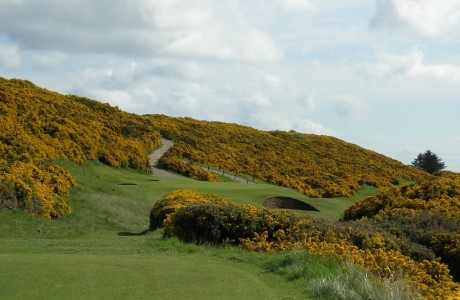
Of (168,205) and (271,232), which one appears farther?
(168,205)

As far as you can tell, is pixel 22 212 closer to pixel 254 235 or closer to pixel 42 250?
pixel 42 250

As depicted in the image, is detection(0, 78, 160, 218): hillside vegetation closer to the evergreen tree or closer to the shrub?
the shrub

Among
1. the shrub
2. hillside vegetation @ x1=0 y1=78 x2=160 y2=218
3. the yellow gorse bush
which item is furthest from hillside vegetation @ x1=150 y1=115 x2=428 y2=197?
the yellow gorse bush

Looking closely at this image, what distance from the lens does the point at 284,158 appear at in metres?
67.4

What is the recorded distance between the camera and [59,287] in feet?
32.2

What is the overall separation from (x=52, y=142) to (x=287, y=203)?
14.9 m

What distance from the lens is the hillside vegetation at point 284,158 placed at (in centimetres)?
5731

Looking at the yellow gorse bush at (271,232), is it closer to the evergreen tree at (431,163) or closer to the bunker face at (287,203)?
the bunker face at (287,203)

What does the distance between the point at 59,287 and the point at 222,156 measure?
53.8m

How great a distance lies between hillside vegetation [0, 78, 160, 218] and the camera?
27250 mm

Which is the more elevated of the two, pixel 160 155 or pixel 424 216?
pixel 160 155

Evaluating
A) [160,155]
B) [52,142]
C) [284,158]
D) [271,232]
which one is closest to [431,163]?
[284,158]

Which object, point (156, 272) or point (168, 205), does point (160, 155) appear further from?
point (156, 272)

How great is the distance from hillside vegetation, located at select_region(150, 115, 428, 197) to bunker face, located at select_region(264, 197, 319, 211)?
1254cm
